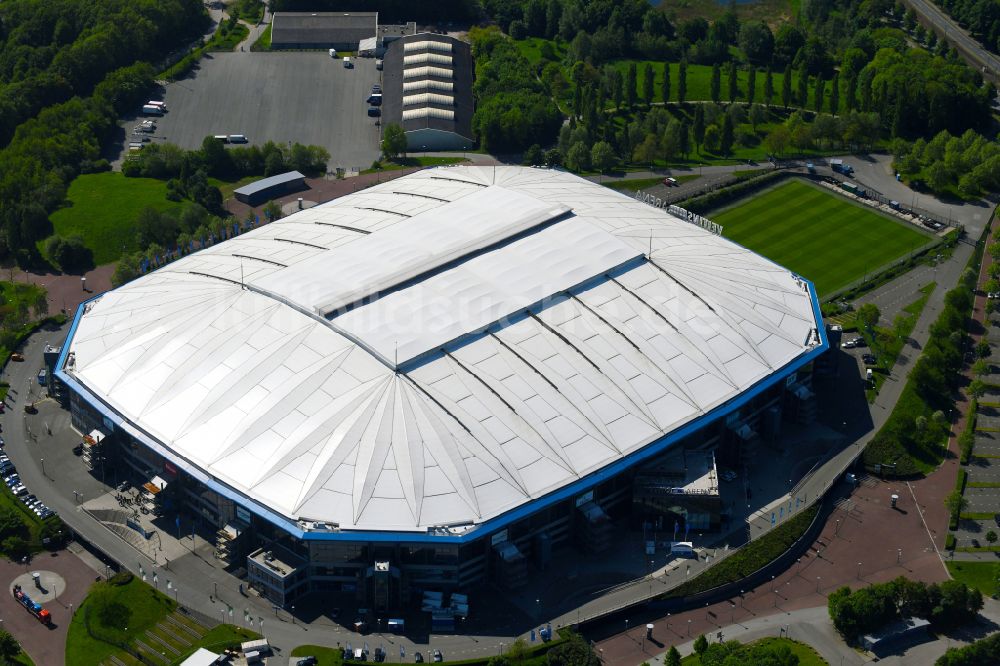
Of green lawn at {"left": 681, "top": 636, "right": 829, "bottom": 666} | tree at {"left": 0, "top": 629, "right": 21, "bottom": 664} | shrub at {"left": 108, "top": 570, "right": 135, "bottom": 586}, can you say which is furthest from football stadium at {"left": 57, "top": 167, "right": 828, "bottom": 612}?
tree at {"left": 0, "top": 629, "right": 21, "bottom": 664}

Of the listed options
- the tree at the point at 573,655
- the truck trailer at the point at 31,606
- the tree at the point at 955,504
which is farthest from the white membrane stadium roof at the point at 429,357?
the tree at the point at 955,504

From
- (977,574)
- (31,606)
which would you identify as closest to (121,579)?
(31,606)

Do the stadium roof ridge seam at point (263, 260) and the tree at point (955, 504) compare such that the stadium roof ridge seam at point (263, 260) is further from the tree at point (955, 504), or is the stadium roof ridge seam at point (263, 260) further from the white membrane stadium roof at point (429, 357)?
the tree at point (955, 504)

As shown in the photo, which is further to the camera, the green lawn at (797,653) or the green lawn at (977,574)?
the green lawn at (977,574)

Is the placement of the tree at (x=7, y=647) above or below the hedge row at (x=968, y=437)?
below

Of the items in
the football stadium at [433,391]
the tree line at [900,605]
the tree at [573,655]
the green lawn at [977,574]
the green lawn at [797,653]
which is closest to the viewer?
the tree at [573,655]

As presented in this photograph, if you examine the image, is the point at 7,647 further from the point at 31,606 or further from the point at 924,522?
the point at 924,522

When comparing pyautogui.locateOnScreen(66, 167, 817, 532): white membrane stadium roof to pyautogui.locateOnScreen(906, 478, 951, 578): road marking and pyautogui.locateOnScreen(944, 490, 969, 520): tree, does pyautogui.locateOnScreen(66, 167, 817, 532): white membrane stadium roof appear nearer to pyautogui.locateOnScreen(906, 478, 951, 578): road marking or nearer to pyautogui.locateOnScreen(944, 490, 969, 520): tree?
pyautogui.locateOnScreen(906, 478, 951, 578): road marking
